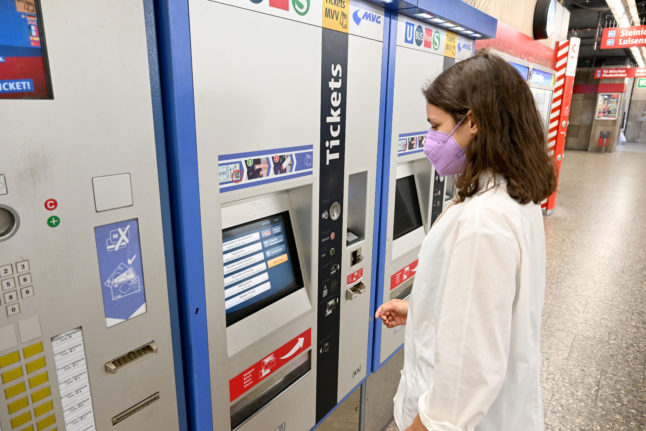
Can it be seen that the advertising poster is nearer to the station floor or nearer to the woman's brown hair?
the station floor

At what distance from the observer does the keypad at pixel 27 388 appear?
2.97ft

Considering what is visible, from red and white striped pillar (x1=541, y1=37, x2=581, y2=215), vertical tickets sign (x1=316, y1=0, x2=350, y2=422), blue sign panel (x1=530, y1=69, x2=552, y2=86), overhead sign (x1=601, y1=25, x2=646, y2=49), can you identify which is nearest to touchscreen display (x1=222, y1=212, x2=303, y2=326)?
vertical tickets sign (x1=316, y1=0, x2=350, y2=422)

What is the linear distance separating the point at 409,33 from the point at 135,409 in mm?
1729

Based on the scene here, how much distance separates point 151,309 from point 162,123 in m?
0.48

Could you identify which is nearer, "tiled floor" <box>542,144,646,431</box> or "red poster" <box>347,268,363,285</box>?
"red poster" <box>347,268,363,285</box>

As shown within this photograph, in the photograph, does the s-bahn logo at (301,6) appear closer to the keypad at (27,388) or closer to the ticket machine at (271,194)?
the ticket machine at (271,194)

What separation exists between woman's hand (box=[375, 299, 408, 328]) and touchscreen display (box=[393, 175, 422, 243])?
72 centimetres

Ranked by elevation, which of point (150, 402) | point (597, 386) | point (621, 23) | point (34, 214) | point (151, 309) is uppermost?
point (621, 23)

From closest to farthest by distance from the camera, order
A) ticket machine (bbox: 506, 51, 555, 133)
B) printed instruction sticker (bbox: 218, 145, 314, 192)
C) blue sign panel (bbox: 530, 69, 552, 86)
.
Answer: printed instruction sticker (bbox: 218, 145, 314, 192), ticket machine (bbox: 506, 51, 555, 133), blue sign panel (bbox: 530, 69, 552, 86)

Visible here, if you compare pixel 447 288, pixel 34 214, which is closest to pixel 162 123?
pixel 34 214

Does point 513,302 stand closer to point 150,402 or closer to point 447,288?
point 447,288

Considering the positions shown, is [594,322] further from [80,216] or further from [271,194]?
[80,216]

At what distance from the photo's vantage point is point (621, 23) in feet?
29.6

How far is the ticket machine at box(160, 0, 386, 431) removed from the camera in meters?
1.12
